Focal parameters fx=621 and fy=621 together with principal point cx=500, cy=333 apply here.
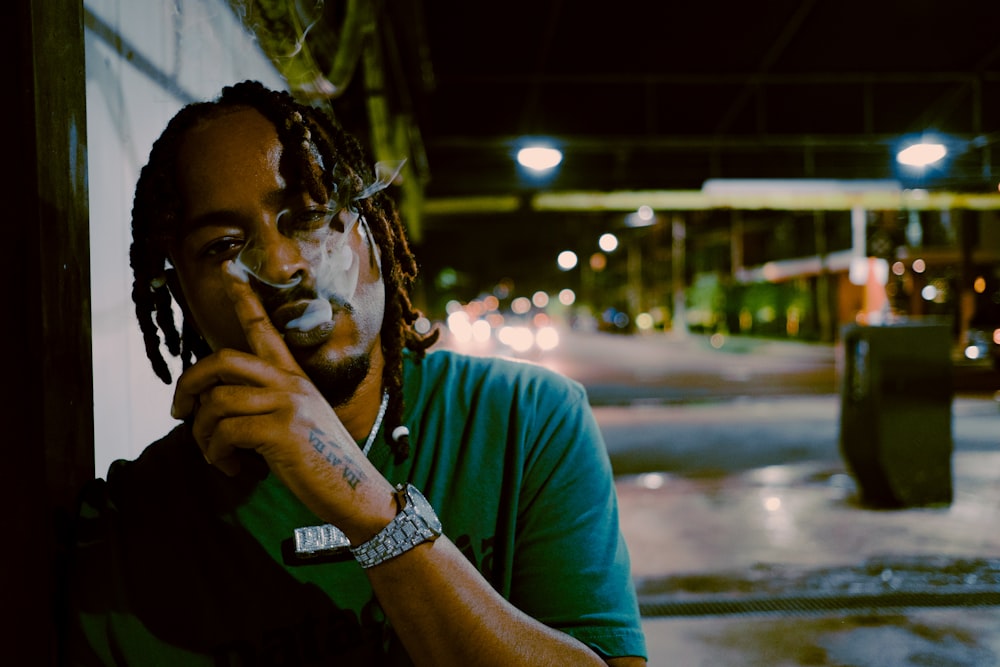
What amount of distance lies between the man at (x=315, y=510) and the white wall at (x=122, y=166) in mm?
433

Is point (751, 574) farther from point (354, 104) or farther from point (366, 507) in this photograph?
point (354, 104)

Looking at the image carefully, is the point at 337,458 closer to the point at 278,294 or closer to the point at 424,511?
the point at 424,511

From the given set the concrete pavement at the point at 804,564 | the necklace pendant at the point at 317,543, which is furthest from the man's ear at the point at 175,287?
the concrete pavement at the point at 804,564

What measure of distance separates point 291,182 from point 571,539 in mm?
909

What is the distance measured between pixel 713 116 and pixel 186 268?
1373cm

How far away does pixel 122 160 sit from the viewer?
1848 mm

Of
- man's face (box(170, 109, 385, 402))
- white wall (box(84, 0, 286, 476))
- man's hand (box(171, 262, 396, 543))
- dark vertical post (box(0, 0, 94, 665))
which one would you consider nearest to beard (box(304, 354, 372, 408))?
man's face (box(170, 109, 385, 402))

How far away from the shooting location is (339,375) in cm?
121

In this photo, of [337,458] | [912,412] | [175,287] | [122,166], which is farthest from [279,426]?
[912,412]

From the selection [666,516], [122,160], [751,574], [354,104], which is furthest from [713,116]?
[122,160]

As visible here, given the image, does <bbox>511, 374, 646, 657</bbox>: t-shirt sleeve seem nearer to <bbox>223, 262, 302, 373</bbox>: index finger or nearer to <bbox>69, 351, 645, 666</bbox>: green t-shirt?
<bbox>69, 351, 645, 666</bbox>: green t-shirt

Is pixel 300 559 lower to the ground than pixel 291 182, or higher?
lower

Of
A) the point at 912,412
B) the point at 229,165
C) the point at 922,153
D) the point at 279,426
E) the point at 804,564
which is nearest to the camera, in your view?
the point at 279,426

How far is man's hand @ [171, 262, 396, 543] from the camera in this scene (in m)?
0.93
